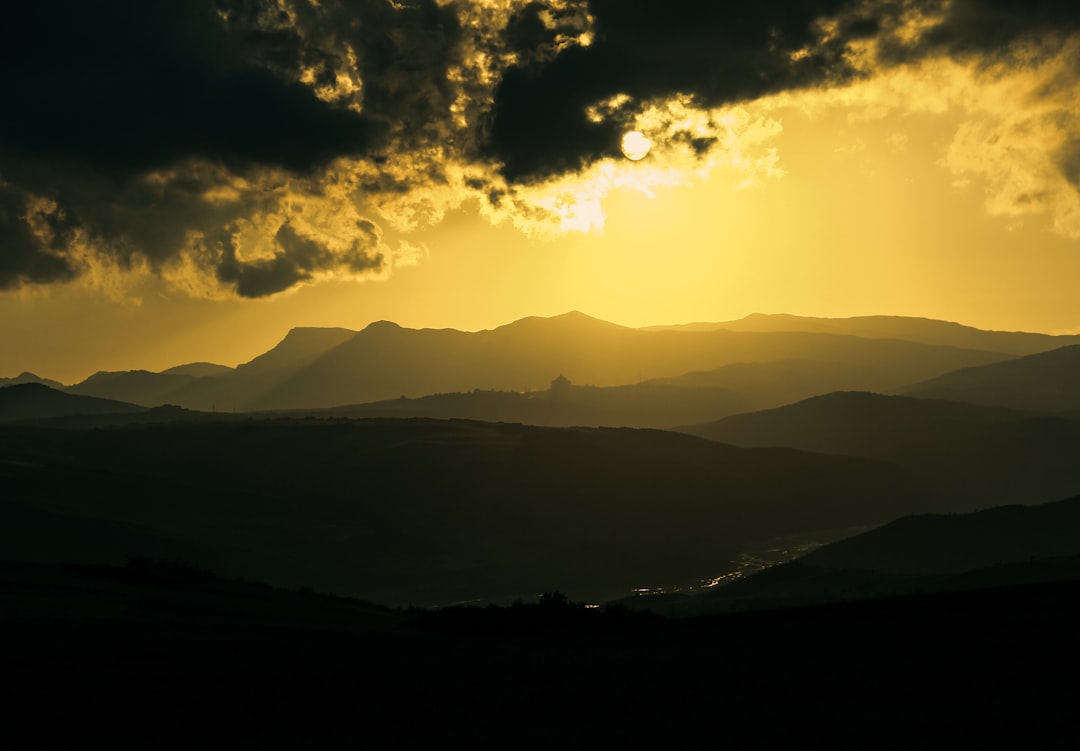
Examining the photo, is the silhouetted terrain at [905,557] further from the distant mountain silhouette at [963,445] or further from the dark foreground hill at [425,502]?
the distant mountain silhouette at [963,445]

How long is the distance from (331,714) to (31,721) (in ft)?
17.6

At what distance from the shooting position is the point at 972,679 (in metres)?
21.5

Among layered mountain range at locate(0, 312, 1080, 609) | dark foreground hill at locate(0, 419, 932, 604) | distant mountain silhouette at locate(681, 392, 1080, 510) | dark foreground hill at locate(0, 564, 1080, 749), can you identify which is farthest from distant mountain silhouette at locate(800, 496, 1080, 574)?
distant mountain silhouette at locate(681, 392, 1080, 510)

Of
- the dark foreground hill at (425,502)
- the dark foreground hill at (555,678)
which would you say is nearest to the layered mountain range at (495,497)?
the dark foreground hill at (425,502)

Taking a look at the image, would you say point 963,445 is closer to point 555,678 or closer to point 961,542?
point 961,542

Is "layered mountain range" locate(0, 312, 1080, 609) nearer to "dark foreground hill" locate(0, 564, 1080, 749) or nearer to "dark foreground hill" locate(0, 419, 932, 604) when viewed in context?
"dark foreground hill" locate(0, 419, 932, 604)

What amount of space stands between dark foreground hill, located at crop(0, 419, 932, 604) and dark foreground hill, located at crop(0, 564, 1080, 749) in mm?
69995

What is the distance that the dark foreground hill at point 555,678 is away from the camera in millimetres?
18578

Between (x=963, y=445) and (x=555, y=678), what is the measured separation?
540 ft

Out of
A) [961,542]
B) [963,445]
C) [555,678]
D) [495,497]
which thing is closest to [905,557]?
[961,542]

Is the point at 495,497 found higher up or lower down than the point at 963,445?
lower down

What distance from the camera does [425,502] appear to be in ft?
443

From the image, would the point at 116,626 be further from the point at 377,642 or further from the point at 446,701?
the point at 446,701

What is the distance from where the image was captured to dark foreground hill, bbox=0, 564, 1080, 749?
61.0 feet
